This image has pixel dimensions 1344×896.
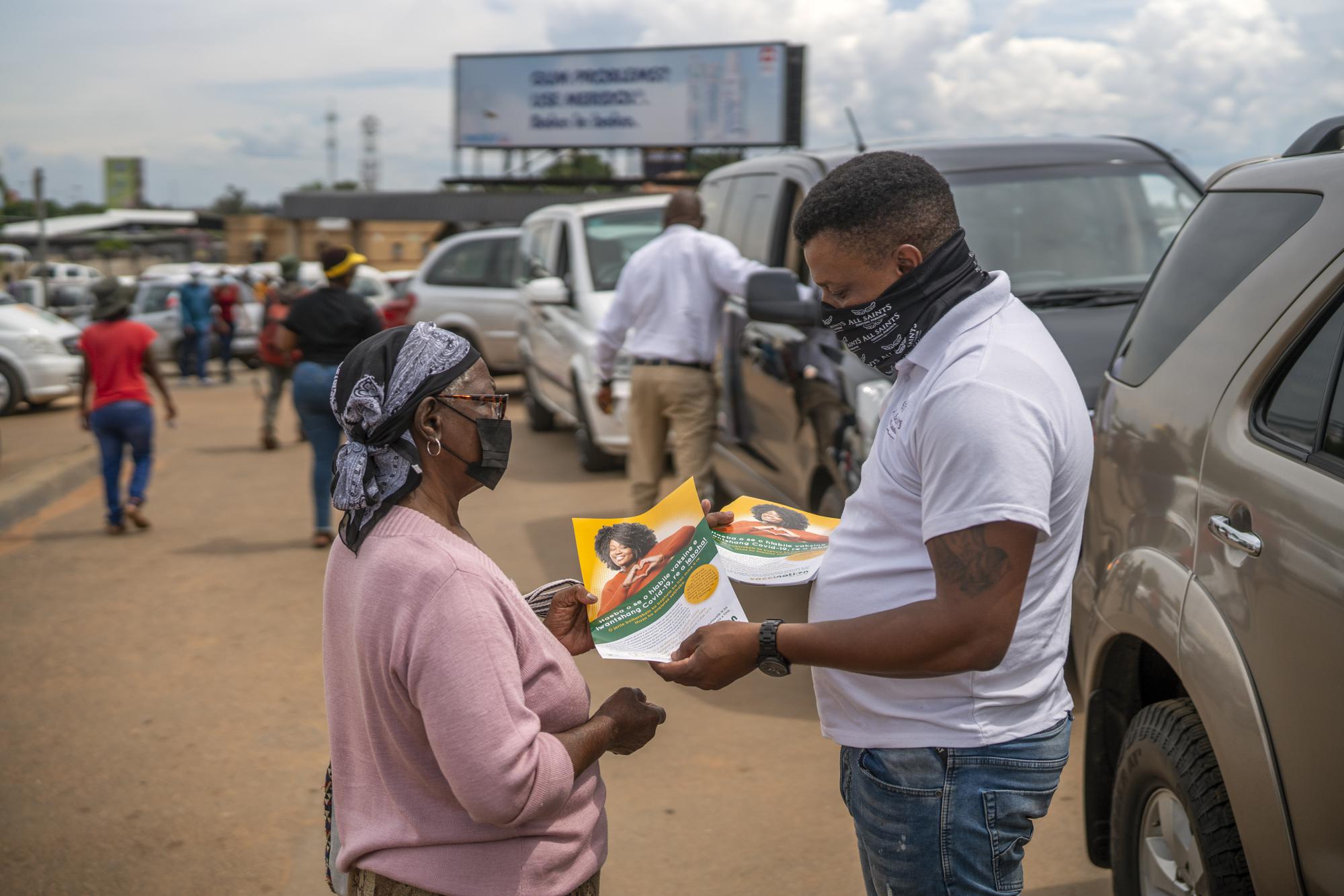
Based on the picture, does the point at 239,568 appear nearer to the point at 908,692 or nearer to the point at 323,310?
the point at 323,310

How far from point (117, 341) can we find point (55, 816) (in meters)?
4.92

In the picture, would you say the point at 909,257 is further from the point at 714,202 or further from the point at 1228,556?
the point at 714,202

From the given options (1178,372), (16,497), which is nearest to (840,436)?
(1178,372)

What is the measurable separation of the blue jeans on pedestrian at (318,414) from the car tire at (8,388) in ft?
34.1

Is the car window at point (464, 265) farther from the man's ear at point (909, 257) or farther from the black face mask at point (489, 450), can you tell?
the man's ear at point (909, 257)

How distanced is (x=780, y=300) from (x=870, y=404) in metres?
0.79

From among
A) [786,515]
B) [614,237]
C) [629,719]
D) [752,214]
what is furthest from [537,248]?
[629,719]

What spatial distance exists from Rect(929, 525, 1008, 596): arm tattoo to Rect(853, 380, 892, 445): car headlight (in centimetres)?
277

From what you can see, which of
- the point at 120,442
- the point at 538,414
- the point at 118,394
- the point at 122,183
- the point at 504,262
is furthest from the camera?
the point at 122,183

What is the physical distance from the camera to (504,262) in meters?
14.8

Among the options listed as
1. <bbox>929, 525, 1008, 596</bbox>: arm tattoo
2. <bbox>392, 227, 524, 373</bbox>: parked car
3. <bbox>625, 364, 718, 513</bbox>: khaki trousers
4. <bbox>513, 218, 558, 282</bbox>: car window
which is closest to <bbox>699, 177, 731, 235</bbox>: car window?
<bbox>625, 364, 718, 513</bbox>: khaki trousers

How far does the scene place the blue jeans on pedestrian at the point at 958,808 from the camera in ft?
6.68

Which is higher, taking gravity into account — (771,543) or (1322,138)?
(1322,138)

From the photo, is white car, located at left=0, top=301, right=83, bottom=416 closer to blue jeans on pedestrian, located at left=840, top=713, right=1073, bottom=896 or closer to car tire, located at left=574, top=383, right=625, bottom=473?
car tire, located at left=574, top=383, right=625, bottom=473
